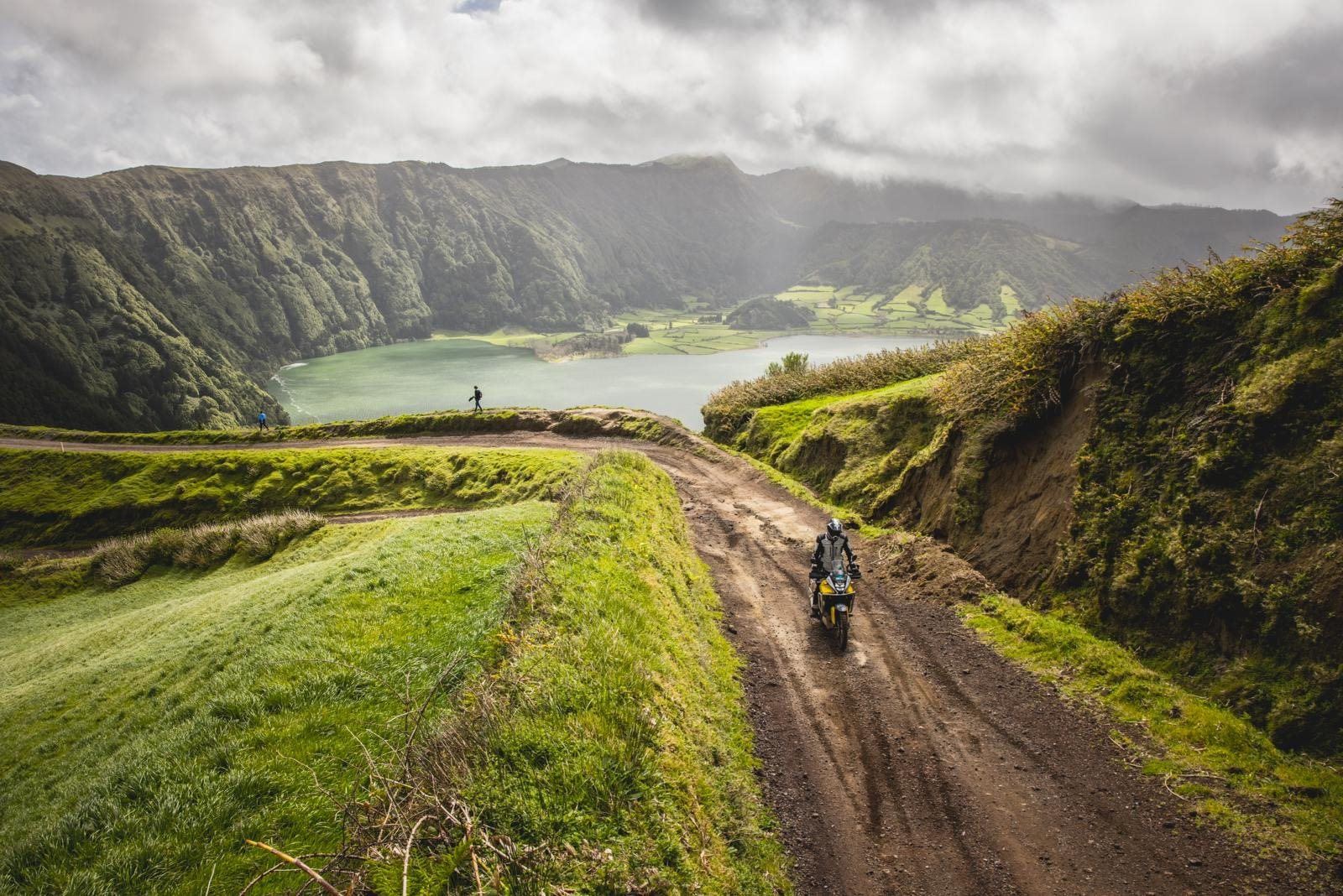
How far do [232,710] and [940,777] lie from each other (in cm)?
1237

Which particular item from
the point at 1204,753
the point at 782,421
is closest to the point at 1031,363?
the point at 1204,753

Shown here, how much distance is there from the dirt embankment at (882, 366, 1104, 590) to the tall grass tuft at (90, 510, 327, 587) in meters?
31.0

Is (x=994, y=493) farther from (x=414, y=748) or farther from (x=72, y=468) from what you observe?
(x=72, y=468)

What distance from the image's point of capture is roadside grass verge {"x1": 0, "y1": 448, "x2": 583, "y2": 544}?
38188 mm

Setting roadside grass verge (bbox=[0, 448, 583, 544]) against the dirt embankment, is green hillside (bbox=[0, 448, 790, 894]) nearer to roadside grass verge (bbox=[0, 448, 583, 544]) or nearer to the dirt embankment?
the dirt embankment

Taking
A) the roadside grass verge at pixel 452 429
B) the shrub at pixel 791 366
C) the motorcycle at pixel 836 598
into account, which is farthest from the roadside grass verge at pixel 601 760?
the shrub at pixel 791 366

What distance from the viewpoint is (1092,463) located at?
13.6m

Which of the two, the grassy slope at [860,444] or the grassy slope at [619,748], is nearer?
the grassy slope at [619,748]

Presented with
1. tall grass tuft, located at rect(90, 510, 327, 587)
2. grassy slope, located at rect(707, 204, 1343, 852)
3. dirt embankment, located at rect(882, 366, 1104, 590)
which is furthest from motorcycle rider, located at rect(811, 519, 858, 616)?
tall grass tuft, located at rect(90, 510, 327, 587)

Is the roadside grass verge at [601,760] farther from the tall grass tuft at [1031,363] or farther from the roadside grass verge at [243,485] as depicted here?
the roadside grass verge at [243,485]

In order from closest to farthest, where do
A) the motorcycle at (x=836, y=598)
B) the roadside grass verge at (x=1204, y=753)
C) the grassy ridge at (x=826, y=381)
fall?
1. the roadside grass verge at (x=1204, y=753)
2. the motorcycle at (x=836, y=598)
3. the grassy ridge at (x=826, y=381)

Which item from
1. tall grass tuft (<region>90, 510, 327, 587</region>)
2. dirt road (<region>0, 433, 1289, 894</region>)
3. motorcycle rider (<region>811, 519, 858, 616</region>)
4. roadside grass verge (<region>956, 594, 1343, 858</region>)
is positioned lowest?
tall grass tuft (<region>90, 510, 327, 587</region>)

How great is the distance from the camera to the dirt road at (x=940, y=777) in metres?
7.29

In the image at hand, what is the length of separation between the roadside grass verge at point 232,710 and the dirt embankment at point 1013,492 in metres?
13.0
